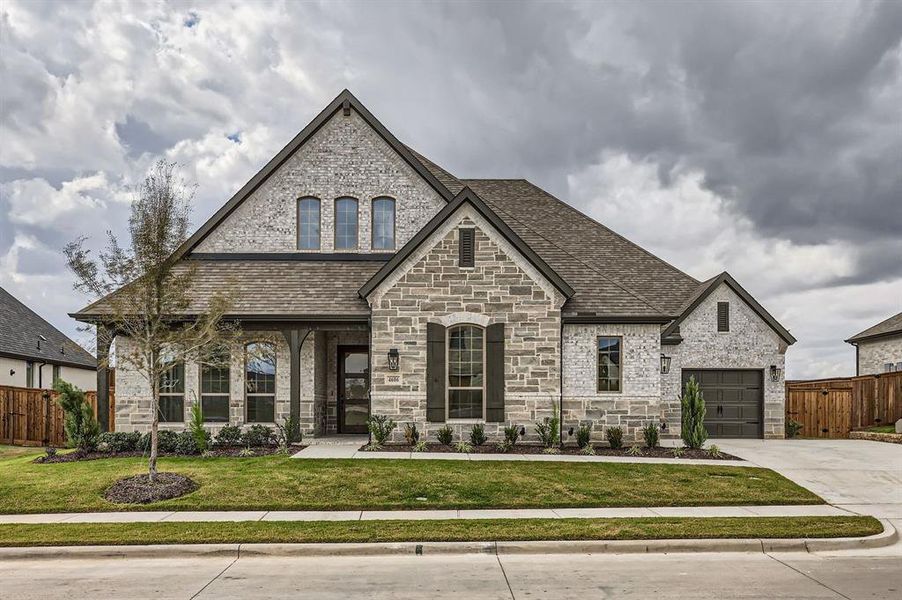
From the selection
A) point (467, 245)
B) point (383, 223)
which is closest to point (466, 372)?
point (467, 245)

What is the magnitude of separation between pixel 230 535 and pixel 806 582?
749cm

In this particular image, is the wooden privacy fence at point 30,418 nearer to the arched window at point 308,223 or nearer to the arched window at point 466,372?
the arched window at point 308,223

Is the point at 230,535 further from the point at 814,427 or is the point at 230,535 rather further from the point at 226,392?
the point at 814,427

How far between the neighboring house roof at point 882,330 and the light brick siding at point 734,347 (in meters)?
12.0

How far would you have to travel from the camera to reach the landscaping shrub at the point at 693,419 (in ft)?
54.2

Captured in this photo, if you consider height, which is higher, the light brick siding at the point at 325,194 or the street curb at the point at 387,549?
the light brick siding at the point at 325,194

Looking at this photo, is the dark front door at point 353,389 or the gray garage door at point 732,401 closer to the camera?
the dark front door at point 353,389

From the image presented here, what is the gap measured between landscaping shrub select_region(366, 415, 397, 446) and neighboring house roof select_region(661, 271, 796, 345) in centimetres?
971

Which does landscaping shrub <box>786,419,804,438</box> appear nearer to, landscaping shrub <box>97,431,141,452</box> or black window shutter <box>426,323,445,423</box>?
black window shutter <box>426,323,445,423</box>

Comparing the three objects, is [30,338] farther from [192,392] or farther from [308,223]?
[308,223]

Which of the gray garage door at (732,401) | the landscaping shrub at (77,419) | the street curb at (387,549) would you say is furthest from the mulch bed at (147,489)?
the gray garage door at (732,401)

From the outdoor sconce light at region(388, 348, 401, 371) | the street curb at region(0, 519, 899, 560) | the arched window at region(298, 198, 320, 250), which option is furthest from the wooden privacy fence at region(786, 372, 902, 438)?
the arched window at region(298, 198, 320, 250)

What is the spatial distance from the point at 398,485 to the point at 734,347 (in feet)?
45.8

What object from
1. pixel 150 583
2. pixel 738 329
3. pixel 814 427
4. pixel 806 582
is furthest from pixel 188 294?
pixel 814 427
